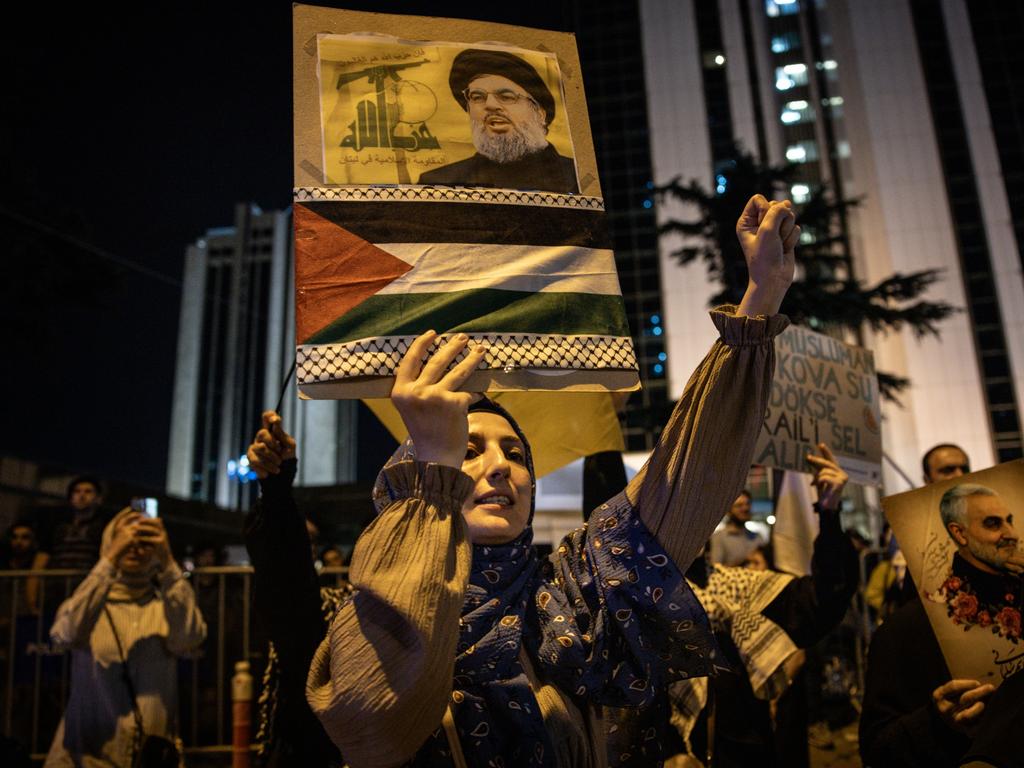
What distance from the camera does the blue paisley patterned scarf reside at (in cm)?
176

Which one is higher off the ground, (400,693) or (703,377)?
(703,377)

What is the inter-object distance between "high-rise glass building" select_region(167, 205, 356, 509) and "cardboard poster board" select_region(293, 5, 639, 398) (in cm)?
5953

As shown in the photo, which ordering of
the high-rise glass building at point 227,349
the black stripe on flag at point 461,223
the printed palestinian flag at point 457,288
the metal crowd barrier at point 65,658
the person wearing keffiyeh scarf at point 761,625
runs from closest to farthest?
the printed palestinian flag at point 457,288 < the black stripe on flag at point 461,223 < the person wearing keffiyeh scarf at point 761,625 < the metal crowd barrier at point 65,658 < the high-rise glass building at point 227,349

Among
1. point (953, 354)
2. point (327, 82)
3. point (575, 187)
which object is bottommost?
point (575, 187)

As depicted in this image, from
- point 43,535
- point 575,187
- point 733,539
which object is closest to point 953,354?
→ point 733,539

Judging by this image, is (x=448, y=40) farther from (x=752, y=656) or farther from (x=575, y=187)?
(x=752, y=656)

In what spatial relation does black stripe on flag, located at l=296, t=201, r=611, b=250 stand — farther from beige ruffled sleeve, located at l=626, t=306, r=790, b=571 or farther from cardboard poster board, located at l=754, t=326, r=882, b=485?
cardboard poster board, located at l=754, t=326, r=882, b=485

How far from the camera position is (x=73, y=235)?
1623 cm

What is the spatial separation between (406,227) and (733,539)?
607cm

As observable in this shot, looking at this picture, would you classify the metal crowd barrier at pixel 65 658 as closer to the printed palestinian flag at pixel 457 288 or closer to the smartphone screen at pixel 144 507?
the smartphone screen at pixel 144 507

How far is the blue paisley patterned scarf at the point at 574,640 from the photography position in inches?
69.2

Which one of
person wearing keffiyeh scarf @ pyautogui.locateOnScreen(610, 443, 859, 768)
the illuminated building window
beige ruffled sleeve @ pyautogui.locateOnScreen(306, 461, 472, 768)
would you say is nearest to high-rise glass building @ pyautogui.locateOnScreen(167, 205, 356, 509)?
the illuminated building window

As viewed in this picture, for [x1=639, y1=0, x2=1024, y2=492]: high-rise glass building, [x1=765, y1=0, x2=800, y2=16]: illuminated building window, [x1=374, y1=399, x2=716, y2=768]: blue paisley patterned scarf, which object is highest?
[x1=765, y1=0, x2=800, y2=16]: illuminated building window

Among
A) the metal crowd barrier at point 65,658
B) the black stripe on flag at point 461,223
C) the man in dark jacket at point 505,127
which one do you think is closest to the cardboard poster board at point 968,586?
the black stripe on flag at point 461,223
